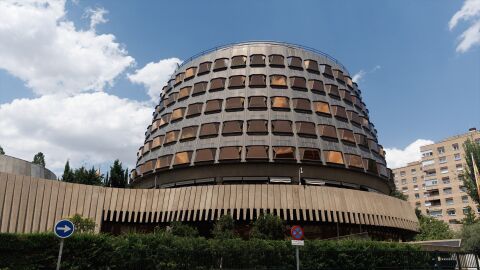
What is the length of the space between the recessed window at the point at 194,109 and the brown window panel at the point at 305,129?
11.9 meters

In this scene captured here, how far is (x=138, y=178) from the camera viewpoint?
159 feet

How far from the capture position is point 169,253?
20156 mm

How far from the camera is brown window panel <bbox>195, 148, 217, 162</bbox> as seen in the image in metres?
40.4

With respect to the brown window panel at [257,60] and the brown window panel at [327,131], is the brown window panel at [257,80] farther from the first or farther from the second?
the brown window panel at [327,131]

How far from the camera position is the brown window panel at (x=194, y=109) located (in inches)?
1790

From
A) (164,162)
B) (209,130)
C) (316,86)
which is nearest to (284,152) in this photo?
(209,130)

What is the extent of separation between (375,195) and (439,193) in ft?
232

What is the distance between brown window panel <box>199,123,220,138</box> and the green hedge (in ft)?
72.3

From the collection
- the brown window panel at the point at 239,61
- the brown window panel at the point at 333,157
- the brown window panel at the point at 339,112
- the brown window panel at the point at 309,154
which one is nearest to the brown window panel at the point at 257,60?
the brown window panel at the point at 239,61

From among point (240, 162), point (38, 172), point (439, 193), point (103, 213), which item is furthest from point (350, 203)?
point (439, 193)

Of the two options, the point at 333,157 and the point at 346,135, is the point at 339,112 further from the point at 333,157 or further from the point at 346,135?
the point at 333,157

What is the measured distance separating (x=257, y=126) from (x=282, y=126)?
2.81 m

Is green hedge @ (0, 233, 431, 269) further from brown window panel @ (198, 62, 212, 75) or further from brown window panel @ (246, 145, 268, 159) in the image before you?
brown window panel @ (198, 62, 212, 75)

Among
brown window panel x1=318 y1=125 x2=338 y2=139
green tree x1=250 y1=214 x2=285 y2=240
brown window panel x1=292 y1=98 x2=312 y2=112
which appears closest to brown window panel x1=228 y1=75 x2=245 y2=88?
brown window panel x1=292 y1=98 x2=312 y2=112
